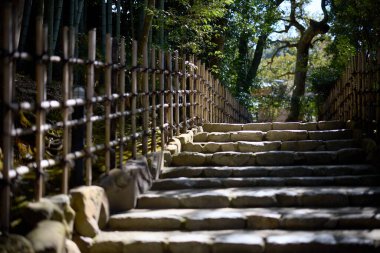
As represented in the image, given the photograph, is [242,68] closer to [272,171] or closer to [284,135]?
[284,135]

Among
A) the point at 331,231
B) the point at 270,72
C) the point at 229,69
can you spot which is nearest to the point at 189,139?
the point at 331,231

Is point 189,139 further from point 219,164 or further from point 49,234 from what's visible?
point 49,234

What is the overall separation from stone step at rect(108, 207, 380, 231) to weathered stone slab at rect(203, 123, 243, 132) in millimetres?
3688

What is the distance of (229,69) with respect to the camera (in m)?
14.9

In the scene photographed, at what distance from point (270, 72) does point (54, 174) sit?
2572cm

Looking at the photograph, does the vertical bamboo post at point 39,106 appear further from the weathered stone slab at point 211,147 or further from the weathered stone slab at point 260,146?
the weathered stone slab at point 260,146

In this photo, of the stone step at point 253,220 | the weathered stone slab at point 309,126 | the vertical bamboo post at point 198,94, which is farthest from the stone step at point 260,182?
the vertical bamboo post at point 198,94

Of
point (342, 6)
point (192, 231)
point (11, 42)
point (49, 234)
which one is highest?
point (342, 6)

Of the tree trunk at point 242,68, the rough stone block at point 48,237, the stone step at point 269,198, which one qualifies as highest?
the tree trunk at point 242,68

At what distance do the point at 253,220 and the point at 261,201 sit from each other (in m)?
0.55

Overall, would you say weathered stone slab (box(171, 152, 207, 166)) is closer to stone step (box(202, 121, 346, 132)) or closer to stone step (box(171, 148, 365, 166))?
stone step (box(171, 148, 365, 166))

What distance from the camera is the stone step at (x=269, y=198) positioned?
5027mm

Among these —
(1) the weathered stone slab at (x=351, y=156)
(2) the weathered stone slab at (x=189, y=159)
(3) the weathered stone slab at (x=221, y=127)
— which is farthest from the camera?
(3) the weathered stone slab at (x=221, y=127)

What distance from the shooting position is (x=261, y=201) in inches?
200
